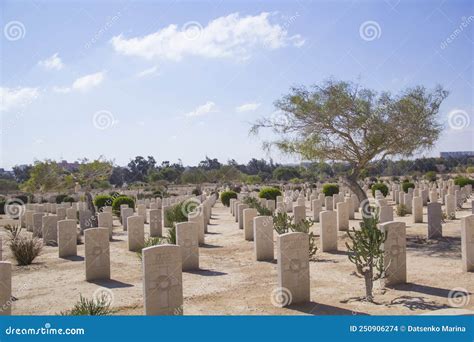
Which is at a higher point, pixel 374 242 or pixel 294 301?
pixel 374 242

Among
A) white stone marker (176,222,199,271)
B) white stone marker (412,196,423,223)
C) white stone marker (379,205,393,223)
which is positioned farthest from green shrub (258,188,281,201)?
white stone marker (176,222,199,271)

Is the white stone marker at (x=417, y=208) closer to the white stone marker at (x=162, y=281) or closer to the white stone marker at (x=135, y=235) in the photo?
the white stone marker at (x=135, y=235)

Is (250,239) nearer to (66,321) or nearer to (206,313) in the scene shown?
(206,313)

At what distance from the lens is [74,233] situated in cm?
1482

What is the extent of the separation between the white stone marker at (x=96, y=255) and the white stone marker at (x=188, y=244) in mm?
1885

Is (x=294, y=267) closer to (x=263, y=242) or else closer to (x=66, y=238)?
(x=263, y=242)

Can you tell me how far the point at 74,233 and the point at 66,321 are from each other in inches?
320

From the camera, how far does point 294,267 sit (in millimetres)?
8852

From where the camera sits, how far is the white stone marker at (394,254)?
9.66 meters

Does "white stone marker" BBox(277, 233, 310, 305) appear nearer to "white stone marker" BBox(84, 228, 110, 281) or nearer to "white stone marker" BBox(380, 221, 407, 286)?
"white stone marker" BBox(380, 221, 407, 286)

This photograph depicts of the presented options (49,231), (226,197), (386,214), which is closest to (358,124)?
(386,214)

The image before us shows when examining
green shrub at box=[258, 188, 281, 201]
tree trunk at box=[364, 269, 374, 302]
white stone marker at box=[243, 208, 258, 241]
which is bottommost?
tree trunk at box=[364, 269, 374, 302]

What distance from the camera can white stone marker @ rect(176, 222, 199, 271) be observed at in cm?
1219

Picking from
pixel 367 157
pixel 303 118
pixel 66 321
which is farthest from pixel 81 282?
pixel 367 157
